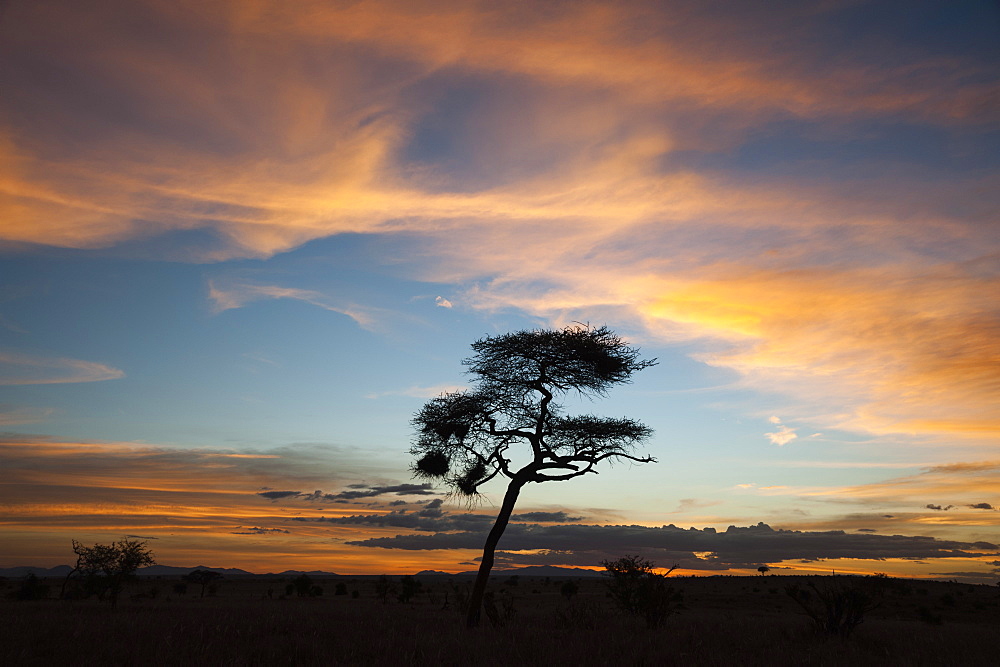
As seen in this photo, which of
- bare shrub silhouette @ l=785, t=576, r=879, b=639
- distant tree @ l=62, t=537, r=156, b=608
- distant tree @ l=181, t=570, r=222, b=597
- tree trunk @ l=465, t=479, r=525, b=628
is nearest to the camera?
bare shrub silhouette @ l=785, t=576, r=879, b=639

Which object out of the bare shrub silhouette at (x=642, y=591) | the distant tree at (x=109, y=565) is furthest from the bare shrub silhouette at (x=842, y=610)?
the distant tree at (x=109, y=565)

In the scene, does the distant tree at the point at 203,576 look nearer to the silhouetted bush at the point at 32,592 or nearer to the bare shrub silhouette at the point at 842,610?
the silhouetted bush at the point at 32,592

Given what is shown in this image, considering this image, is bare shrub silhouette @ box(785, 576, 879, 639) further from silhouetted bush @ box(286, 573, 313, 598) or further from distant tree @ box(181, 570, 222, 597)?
distant tree @ box(181, 570, 222, 597)

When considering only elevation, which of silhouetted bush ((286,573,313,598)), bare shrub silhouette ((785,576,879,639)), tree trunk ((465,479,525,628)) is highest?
tree trunk ((465,479,525,628))

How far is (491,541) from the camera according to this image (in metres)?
20.5

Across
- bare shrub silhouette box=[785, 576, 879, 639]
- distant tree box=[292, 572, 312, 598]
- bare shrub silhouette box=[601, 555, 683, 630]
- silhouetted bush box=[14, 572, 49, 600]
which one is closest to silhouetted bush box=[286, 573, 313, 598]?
distant tree box=[292, 572, 312, 598]

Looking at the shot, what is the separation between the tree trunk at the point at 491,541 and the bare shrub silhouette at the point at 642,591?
5047 millimetres

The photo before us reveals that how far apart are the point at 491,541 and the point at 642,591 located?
18.0 feet

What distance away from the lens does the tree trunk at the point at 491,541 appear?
1941 centimetres

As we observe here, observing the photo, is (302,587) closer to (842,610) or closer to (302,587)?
(302,587)

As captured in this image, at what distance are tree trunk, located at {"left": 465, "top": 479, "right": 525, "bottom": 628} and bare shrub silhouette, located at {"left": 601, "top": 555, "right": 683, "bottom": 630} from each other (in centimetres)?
505

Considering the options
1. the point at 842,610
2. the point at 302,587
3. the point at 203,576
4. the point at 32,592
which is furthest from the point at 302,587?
the point at 842,610

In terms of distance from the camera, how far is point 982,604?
2013 inches

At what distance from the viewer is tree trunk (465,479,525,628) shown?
19.4 m
